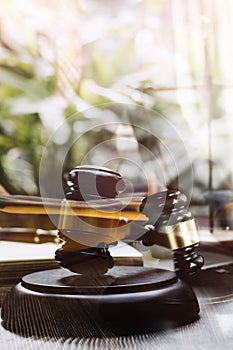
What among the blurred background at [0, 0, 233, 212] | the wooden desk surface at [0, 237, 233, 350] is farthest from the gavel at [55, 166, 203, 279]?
the blurred background at [0, 0, 233, 212]

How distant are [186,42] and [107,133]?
0.40 m

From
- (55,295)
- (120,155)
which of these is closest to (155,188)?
(120,155)

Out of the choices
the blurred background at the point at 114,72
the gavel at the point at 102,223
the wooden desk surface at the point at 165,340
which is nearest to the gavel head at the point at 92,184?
the gavel at the point at 102,223

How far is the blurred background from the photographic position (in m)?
1.59

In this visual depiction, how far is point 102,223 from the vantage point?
1.92 feet

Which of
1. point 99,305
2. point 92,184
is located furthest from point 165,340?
point 92,184

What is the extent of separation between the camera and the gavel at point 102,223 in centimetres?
55

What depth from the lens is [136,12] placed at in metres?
1.62

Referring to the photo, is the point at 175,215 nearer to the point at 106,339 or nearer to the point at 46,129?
the point at 106,339

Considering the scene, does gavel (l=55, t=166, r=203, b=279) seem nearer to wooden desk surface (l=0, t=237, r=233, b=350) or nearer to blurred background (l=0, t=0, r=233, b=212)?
wooden desk surface (l=0, t=237, r=233, b=350)

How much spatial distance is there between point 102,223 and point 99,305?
120 millimetres

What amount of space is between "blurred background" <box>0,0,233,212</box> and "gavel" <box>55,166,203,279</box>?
0.90 meters

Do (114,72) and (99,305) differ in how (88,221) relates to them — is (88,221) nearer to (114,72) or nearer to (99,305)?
(99,305)

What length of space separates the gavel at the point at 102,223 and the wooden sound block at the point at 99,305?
26 millimetres
